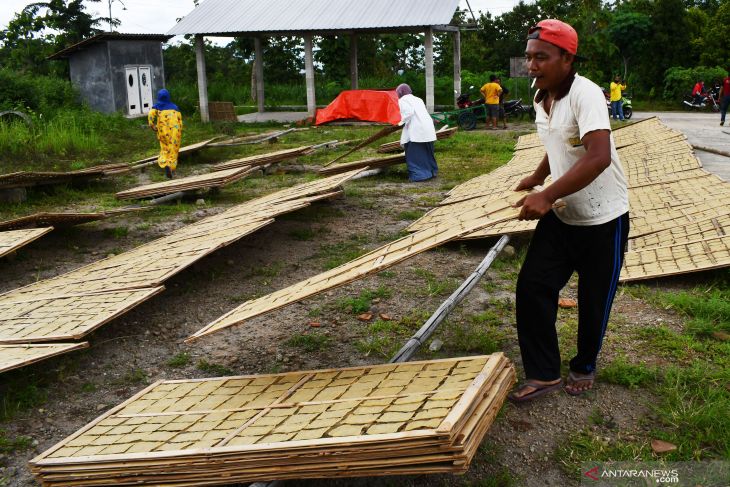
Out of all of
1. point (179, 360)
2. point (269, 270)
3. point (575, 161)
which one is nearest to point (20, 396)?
point (179, 360)

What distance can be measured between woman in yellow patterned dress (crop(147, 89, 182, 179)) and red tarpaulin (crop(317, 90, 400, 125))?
8.41 m

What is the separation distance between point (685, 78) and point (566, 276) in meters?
22.7

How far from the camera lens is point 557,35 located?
3.01 m

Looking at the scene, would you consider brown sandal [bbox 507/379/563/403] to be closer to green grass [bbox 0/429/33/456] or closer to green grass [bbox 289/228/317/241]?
green grass [bbox 0/429/33/456]

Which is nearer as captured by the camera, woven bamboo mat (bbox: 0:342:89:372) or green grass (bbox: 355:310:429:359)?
woven bamboo mat (bbox: 0:342:89:372)

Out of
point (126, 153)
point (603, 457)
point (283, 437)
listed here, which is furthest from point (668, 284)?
point (126, 153)

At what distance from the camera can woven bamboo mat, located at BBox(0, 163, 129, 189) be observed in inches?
347

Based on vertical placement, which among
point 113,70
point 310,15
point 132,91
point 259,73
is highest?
point 310,15

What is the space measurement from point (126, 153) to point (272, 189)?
5.67m

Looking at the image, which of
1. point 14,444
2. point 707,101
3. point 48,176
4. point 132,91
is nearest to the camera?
point 14,444

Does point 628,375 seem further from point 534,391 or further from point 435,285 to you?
point 435,285

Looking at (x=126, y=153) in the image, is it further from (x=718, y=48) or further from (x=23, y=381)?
(x=718, y=48)

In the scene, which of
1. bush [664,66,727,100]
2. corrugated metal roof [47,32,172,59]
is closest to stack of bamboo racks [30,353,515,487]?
corrugated metal roof [47,32,172,59]

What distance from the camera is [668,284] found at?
509cm
